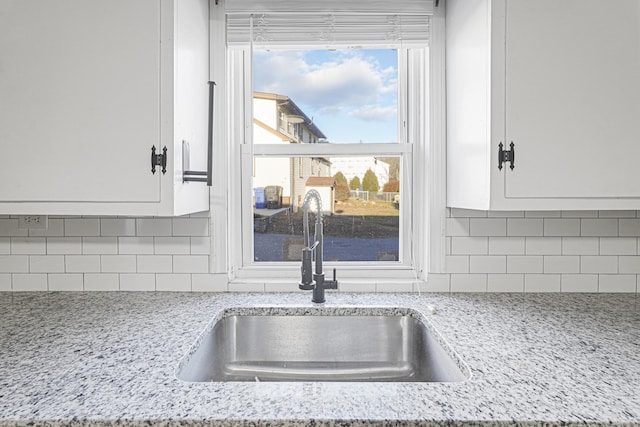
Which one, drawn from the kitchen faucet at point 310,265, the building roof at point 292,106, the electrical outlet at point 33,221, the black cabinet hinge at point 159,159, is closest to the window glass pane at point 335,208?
the building roof at point 292,106

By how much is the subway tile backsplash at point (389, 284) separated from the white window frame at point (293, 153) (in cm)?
7

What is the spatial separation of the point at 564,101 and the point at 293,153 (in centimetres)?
98

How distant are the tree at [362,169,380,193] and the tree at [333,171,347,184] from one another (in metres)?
0.08

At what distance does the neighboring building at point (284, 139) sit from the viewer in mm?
1749

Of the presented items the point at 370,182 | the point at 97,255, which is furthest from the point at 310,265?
the point at 97,255

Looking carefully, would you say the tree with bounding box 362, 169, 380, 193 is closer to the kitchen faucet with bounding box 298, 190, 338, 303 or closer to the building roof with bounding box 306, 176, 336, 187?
the building roof with bounding box 306, 176, 336, 187

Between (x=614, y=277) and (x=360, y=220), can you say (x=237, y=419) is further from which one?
(x=614, y=277)

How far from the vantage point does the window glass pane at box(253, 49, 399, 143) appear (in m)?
1.75

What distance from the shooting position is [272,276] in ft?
5.68

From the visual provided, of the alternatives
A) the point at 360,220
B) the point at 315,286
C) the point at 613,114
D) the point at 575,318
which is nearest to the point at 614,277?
the point at 575,318

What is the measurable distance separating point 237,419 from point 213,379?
1.95ft

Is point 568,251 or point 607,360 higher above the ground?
point 568,251

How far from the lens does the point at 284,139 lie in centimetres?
175

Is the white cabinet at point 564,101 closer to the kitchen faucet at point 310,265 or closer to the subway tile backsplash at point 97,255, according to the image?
the kitchen faucet at point 310,265
